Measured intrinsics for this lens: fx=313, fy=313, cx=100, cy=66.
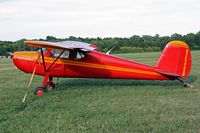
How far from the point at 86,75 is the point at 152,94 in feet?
9.48

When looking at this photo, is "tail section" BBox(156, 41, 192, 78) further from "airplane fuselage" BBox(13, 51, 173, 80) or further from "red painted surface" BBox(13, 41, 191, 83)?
"airplane fuselage" BBox(13, 51, 173, 80)

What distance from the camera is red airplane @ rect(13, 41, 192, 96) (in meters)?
11.4

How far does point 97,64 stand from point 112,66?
0.57 metres

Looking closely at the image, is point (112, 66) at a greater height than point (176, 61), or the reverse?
point (176, 61)

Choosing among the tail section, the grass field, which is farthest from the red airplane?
the grass field

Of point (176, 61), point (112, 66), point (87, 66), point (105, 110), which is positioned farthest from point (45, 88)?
point (176, 61)

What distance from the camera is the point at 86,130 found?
6078mm

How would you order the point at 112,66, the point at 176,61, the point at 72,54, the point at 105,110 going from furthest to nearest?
the point at 72,54, the point at 112,66, the point at 176,61, the point at 105,110

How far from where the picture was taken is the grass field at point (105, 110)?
628 cm

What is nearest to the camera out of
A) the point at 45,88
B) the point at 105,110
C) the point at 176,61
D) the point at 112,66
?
the point at 105,110

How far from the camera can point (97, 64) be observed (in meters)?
11.8

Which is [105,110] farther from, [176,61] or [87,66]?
[176,61]

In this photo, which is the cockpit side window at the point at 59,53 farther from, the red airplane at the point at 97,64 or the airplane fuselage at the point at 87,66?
the airplane fuselage at the point at 87,66

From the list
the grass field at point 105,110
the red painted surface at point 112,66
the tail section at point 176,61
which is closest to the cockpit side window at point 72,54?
the red painted surface at point 112,66
